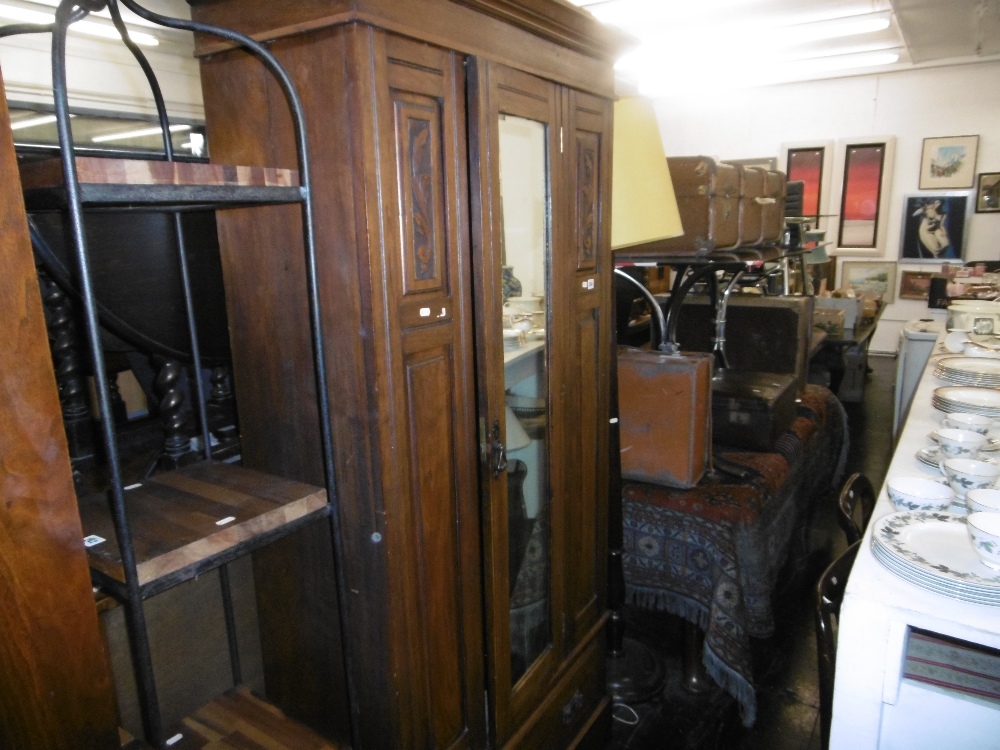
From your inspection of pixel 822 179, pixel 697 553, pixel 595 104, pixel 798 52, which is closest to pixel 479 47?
pixel 595 104

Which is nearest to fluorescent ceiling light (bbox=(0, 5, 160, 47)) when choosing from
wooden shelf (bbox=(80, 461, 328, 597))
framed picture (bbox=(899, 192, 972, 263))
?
wooden shelf (bbox=(80, 461, 328, 597))

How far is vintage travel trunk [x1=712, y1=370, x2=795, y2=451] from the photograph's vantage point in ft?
8.75

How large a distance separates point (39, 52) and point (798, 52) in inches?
240

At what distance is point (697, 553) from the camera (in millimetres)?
2299

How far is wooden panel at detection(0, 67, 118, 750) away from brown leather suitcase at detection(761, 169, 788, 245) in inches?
103

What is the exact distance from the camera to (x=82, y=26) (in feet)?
9.62

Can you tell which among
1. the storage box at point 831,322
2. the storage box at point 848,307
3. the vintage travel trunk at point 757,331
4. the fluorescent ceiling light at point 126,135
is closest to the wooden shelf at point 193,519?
the fluorescent ceiling light at point 126,135

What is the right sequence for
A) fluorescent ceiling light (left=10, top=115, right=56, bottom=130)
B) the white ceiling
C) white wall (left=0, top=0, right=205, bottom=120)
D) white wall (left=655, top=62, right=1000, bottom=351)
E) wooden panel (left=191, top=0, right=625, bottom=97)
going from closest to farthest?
wooden panel (left=191, top=0, right=625, bottom=97), fluorescent ceiling light (left=10, top=115, right=56, bottom=130), white wall (left=0, top=0, right=205, bottom=120), the white ceiling, white wall (left=655, top=62, right=1000, bottom=351)

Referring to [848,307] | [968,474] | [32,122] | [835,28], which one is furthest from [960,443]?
[835,28]

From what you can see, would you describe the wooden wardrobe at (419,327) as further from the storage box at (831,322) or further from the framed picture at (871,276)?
the framed picture at (871,276)

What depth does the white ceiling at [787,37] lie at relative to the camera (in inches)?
196

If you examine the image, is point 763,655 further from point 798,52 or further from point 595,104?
point 798,52

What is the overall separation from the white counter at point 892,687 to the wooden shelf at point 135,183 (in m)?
1.29

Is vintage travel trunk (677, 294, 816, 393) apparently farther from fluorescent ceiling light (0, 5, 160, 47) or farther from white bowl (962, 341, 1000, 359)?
fluorescent ceiling light (0, 5, 160, 47)
